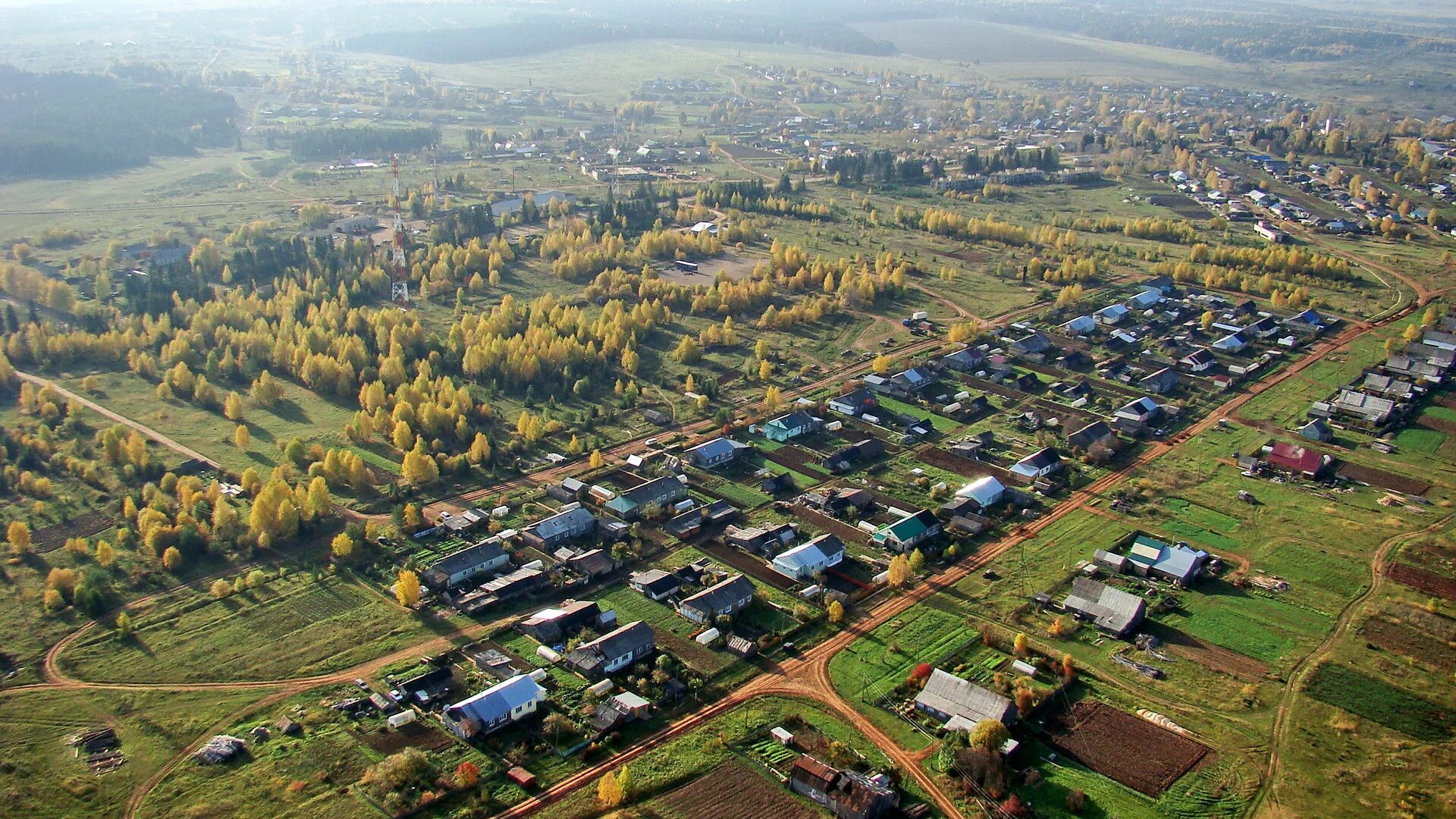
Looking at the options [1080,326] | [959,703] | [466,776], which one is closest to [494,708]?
[466,776]

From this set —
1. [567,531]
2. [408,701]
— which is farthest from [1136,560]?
[408,701]

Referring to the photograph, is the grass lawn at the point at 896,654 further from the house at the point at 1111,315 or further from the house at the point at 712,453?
the house at the point at 1111,315

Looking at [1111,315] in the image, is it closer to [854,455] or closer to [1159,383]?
[1159,383]

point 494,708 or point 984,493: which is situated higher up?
point 984,493

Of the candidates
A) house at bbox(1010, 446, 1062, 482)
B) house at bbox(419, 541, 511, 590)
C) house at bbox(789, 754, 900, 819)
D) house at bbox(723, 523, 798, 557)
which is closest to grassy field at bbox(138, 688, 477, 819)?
house at bbox(419, 541, 511, 590)

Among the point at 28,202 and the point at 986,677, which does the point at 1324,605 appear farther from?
the point at 28,202
